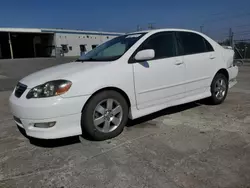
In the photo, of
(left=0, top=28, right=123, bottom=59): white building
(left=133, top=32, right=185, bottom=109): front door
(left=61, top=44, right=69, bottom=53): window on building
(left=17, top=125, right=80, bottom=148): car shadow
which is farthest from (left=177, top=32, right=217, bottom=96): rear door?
(left=61, top=44, right=69, bottom=53): window on building

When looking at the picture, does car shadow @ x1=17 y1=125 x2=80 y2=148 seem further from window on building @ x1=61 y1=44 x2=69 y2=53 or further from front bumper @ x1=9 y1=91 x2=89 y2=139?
window on building @ x1=61 y1=44 x2=69 y2=53

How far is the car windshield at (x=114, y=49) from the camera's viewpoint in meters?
3.93

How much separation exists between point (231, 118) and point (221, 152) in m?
1.51

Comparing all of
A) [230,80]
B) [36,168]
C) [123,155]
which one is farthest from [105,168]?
[230,80]

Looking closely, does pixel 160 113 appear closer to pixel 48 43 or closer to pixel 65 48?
pixel 65 48

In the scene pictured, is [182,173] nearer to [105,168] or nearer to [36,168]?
[105,168]

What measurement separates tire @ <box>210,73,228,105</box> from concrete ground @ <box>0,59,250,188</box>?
2.62 feet

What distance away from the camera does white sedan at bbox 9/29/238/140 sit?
3.19 m

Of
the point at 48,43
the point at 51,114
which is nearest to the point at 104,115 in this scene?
the point at 51,114

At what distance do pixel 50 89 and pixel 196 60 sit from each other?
2.76 metres

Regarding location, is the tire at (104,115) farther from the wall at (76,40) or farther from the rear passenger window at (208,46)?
the wall at (76,40)

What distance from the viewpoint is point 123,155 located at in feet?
10.2

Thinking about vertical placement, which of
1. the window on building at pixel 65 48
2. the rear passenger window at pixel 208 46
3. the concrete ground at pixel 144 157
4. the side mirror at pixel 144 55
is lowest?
the concrete ground at pixel 144 157

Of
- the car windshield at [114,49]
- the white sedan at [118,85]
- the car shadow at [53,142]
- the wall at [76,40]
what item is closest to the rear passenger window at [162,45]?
the white sedan at [118,85]
